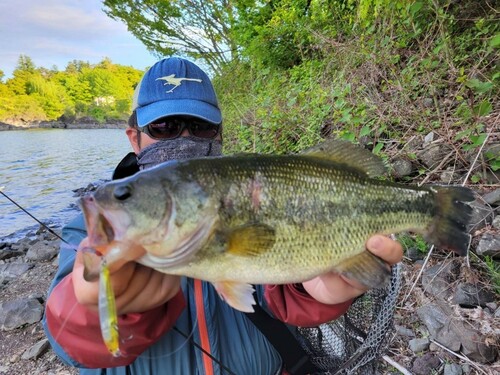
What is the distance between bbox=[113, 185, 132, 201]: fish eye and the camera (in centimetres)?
135

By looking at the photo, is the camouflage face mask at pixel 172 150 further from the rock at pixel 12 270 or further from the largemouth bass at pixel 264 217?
the rock at pixel 12 270

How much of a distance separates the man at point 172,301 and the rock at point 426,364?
136 cm

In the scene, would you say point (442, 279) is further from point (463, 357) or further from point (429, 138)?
point (429, 138)

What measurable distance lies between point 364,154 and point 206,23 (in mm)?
24778

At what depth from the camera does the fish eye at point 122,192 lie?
1349 mm

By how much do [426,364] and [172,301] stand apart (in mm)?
2238

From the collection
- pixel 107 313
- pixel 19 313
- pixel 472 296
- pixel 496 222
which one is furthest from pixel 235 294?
pixel 19 313

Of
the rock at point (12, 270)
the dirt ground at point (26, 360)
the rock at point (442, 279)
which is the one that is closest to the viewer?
the rock at point (442, 279)

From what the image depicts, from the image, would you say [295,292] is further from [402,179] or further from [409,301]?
[402,179]

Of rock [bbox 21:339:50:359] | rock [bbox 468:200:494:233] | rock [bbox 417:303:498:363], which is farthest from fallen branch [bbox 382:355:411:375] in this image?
rock [bbox 21:339:50:359]

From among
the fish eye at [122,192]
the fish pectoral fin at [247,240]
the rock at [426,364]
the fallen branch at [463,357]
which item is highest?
the fish eye at [122,192]

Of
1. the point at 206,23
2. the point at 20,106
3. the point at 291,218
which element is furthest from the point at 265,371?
the point at 20,106

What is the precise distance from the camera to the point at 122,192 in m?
1.36

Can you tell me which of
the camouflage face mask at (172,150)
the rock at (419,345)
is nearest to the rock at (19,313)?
the camouflage face mask at (172,150)
